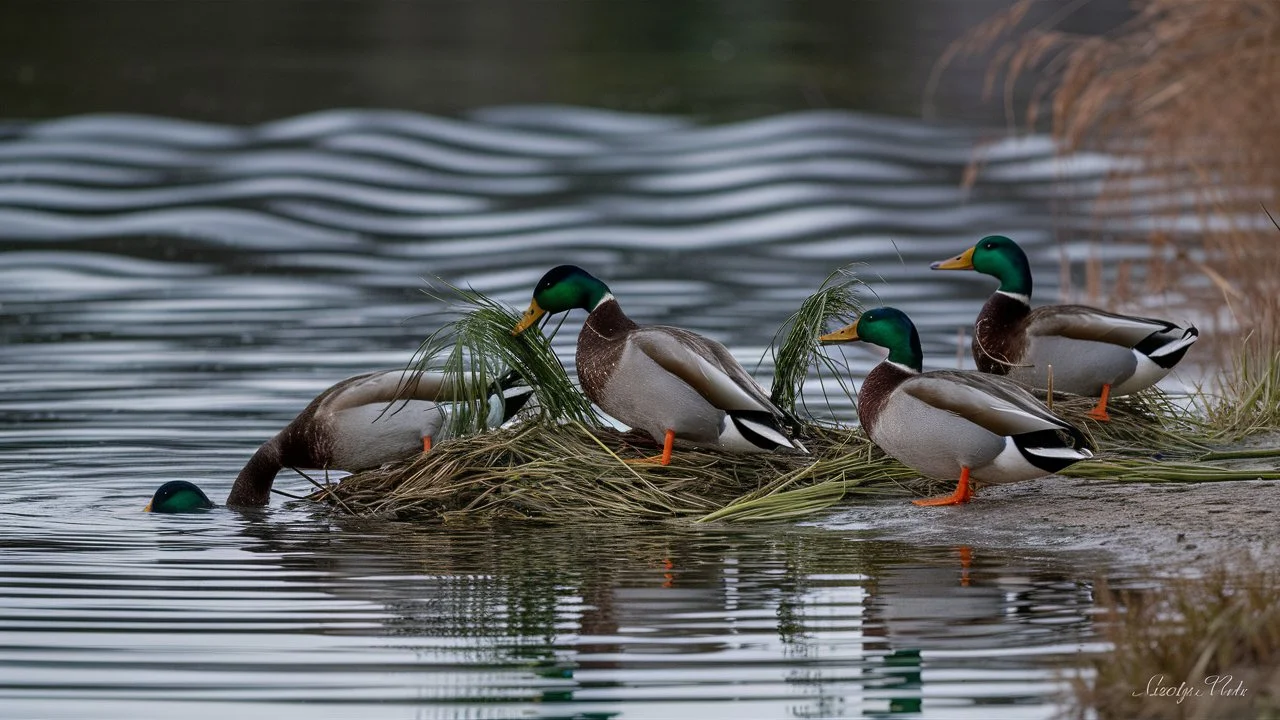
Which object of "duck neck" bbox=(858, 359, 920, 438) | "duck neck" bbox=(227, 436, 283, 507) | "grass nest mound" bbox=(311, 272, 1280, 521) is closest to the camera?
"duck neck" bbox=(858, 359, 920, 438)

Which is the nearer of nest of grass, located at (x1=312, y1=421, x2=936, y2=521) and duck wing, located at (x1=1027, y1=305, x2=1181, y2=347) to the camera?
nest of grass, located at (x1=312, y1=421, x2=936, y2=521)

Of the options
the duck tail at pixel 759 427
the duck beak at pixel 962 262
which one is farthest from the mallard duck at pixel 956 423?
the duck beak at pixel 962 262

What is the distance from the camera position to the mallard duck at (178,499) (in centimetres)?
809

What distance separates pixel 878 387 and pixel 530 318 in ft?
5.18

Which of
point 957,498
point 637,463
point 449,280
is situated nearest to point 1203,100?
point 957,498

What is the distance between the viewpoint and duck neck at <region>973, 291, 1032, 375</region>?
8.34 m

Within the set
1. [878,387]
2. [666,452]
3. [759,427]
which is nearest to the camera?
[878,387]

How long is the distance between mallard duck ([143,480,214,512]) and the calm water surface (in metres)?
0.11

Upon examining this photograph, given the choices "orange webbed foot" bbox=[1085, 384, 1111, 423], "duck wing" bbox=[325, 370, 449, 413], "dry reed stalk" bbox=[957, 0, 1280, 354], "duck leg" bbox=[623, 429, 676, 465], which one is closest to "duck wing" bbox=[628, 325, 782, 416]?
"duck leg" bbox=[623, 429, 676, 465]

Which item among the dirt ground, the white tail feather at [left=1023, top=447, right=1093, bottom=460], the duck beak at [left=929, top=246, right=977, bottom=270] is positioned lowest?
the dirt ground

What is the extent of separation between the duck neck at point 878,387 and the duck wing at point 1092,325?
1.03 meters

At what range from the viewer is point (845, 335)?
7.65 metres

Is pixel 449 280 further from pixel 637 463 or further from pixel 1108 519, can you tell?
pixel 1108 519

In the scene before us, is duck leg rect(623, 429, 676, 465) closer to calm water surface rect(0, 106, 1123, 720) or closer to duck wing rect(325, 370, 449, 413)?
calm water surface rect(0, 106, 1123, 720)
